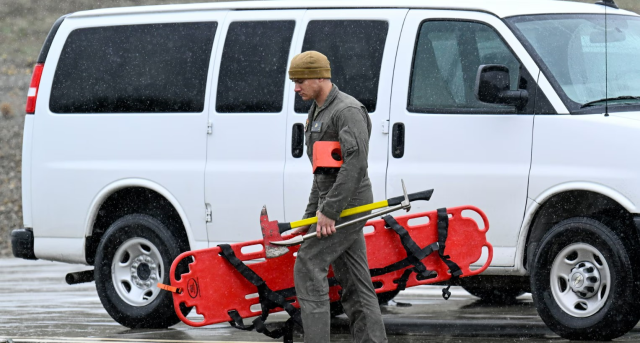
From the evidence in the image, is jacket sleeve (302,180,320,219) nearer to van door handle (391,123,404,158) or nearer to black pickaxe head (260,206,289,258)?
black pickaxe head (260,206,289,258)

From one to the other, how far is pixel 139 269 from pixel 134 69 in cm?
152

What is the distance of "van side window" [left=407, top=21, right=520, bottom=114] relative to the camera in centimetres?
834

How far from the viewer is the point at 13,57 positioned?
37969 millimetres

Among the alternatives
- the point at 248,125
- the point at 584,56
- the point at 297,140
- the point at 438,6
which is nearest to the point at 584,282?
the point at 584,56

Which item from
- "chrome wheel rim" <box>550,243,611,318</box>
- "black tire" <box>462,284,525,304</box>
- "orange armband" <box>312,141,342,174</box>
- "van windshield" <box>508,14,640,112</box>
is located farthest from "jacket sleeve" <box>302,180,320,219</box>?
"black tire" <box>462,284,525,304</box>

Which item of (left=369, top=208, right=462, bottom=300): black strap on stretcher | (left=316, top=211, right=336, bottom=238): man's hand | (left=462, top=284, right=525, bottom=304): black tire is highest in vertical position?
(left=316, top=211, right=336, bottom=238): man's hand

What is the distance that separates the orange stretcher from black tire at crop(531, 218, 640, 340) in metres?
0.41

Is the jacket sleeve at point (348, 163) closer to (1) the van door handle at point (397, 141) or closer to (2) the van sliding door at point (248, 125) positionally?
(1) the van door handle at point (397, 141)

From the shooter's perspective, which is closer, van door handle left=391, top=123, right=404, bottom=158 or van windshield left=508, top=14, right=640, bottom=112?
van windshield left=508, top=14, right=640, bottom=112

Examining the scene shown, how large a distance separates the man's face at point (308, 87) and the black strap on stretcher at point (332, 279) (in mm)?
1266

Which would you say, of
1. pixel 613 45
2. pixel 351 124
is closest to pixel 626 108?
pixel 613 45

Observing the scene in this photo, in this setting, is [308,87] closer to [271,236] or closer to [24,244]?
[271,236]

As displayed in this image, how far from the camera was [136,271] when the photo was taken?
9.57 m

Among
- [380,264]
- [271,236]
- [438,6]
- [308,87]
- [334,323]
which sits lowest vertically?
[334,323]
